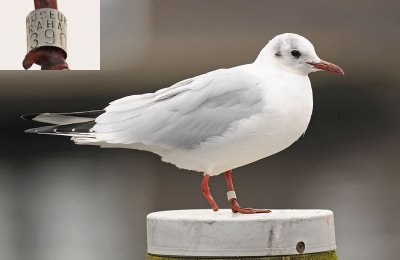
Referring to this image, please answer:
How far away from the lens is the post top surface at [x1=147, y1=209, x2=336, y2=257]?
4.57 feet

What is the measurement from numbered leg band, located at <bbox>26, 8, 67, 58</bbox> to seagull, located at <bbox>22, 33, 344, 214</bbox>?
51 cm

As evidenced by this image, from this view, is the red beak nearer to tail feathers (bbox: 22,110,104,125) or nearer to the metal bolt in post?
tail feathers (bbox: 22,110,104,125)

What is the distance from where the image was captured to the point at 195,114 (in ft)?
5.21

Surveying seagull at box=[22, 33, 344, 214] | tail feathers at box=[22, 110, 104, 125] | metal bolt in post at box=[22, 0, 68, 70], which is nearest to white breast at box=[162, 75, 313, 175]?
seagull at box=[22, 33, 344, 214]

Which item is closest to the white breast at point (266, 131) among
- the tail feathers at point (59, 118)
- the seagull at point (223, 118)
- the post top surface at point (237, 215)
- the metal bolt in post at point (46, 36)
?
the seagull at point (223, 118)

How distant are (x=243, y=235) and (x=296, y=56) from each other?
1.42 ft

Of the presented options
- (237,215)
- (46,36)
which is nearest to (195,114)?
(237,215)

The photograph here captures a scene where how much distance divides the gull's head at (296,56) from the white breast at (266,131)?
0.09ft

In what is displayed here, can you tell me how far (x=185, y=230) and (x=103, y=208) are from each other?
2.56 m

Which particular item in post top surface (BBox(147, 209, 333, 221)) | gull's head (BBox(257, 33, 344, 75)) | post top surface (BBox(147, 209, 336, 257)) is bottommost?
post top surface (BBox(147, 209, 336, 257))

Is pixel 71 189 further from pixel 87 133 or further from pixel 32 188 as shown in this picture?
pixel 87 133

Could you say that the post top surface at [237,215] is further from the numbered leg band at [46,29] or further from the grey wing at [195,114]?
the numbered leg band at [46,29]

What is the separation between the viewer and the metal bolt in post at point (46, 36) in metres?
2.11

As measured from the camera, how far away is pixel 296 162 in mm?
3777
